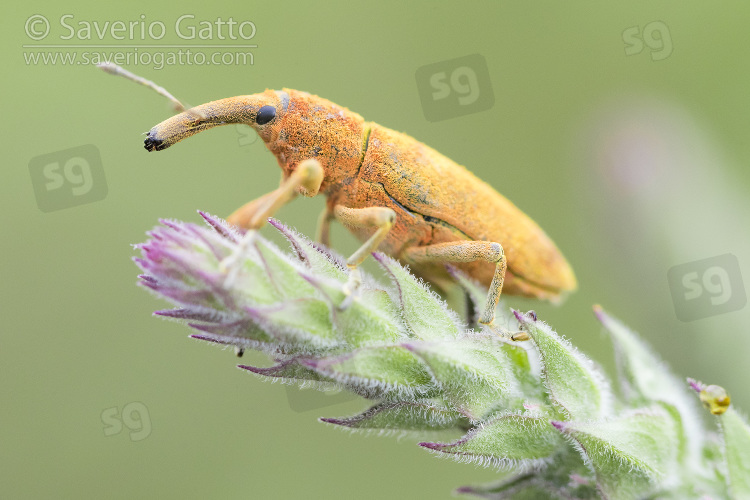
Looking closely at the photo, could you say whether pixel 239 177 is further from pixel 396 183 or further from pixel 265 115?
pixel 396 183

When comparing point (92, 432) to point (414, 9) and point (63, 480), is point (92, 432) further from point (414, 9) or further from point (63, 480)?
point (414, 9)

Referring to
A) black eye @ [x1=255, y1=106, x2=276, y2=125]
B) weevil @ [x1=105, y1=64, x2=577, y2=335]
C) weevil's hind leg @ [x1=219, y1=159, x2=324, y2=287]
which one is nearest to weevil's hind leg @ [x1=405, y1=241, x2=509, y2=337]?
weevil @ [x1=105, y1=64, x2=577, y2=335]

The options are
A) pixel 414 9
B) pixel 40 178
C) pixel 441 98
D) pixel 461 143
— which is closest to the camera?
pixel 441 98

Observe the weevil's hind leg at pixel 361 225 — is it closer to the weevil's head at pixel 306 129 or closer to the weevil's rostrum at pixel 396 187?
the weevil's rostrum at pixel 396 187

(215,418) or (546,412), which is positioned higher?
(546,412)

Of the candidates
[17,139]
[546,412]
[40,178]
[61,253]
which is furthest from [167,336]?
[546,412]

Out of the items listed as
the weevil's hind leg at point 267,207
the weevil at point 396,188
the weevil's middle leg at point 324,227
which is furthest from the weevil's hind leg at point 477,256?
the weevil's hind leg at point 267,207

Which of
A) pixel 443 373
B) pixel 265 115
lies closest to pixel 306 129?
pixel 265 115
